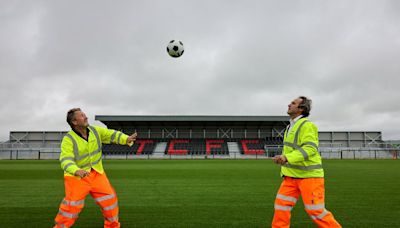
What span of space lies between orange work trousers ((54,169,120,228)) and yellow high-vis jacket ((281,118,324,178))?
2.87m

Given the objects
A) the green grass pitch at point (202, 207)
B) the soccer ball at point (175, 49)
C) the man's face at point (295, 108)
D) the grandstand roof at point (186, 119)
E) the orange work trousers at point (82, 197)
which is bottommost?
the green grass pitch at point (202, 207)

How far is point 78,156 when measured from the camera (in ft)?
15.5

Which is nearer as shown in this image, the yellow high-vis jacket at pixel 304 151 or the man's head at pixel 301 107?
the yellow high-vis jacket at pixel 304 151

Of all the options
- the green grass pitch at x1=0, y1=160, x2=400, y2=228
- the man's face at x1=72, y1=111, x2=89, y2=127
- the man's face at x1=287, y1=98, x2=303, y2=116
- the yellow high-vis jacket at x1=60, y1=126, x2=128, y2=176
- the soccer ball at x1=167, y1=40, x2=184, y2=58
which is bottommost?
the green grass pitch at x1=0, y1=160, x2=400, y2=228

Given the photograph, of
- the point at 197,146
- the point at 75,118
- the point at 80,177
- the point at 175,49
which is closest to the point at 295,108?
the point at 80,177

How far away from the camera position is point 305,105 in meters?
4.46

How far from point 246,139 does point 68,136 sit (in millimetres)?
53499

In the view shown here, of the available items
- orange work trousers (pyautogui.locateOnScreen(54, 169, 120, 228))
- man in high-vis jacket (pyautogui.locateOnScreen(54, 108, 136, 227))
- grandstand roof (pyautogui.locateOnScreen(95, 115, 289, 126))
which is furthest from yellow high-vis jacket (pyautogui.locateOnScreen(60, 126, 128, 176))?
grandstand roof (pyautogui.locateOnScreen(95, 115, 289, 126))

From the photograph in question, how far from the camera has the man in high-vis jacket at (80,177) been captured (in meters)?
4.41

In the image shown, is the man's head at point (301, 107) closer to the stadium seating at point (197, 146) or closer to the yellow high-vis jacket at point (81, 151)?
the yellow high-vis jacket at point (81, 151)

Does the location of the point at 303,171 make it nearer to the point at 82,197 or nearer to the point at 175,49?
the point at 82,197

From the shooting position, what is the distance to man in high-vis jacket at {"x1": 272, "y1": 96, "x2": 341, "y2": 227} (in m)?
4.03

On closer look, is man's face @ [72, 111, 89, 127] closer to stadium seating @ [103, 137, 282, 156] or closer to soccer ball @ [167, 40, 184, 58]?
soccer ball @ [167, 40, 184, 58]

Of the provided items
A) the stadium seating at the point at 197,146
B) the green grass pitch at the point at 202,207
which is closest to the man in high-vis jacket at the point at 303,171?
the green grass pitch at the point at 202,207
